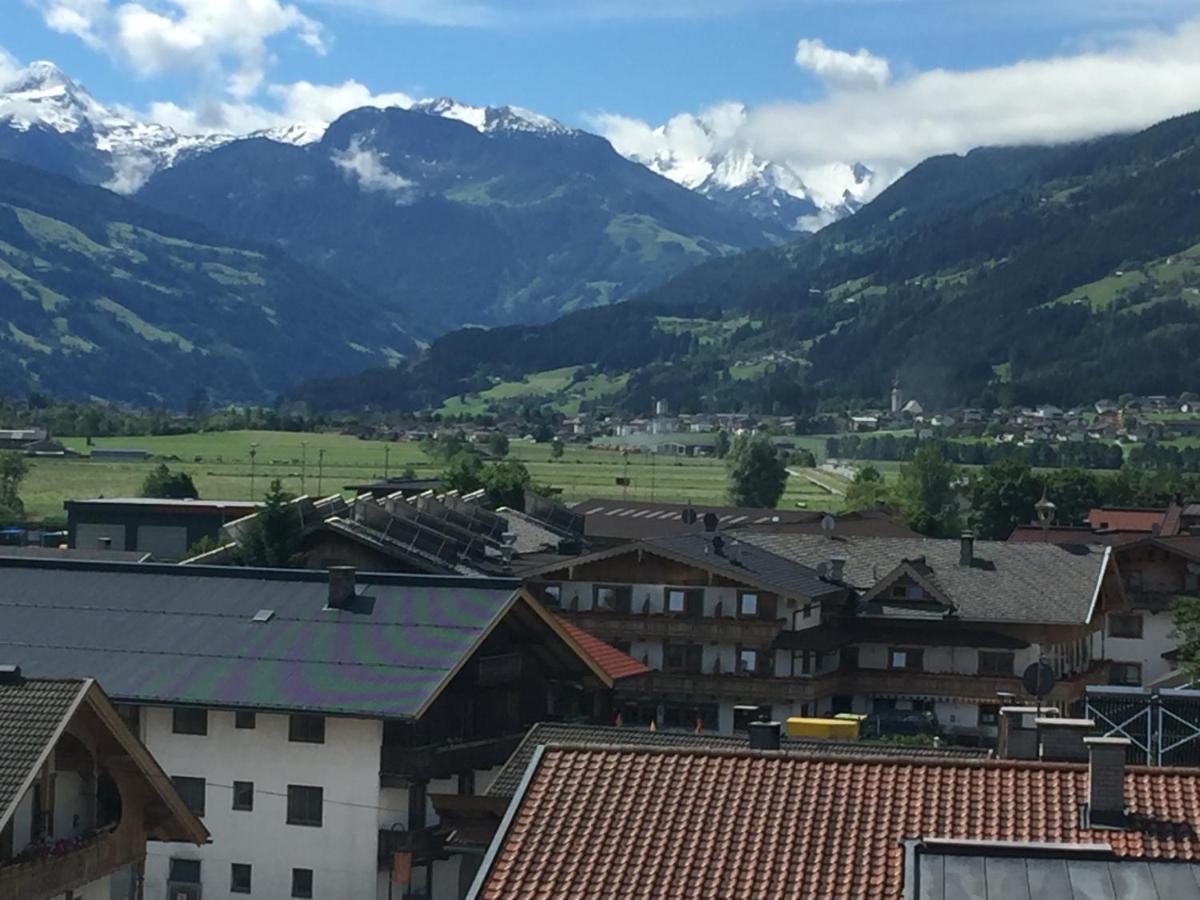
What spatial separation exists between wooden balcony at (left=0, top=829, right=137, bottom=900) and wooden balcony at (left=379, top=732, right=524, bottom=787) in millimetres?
12011

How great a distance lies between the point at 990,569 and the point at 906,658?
6.42 m

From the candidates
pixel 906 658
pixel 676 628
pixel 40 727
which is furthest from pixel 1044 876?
pixel 906 658

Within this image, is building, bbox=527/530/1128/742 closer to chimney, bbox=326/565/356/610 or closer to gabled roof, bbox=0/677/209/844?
chimney, bbox=326/565/356/610

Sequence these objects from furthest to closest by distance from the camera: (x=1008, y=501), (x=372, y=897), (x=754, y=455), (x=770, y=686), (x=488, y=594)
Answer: (x=754, y=455), (x=1008, y=501), (x=770, y=686), (x=488, y=594), (x=372, y=897)

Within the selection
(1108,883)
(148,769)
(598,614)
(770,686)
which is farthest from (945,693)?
(1108,883)

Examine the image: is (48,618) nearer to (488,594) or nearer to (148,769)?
(488,594)

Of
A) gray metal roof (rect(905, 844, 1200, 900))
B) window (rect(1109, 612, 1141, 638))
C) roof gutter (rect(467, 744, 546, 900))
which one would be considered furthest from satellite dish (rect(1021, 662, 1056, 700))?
window (rect(1109, 612, 1141, 638))

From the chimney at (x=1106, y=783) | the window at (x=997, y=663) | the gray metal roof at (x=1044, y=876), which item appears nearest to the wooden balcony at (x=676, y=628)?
the window at (x=997, y=663)

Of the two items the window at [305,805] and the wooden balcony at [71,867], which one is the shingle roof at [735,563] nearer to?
the window at [305,805]

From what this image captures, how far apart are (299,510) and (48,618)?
3595 cm

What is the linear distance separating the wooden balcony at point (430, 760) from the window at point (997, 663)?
102 feet

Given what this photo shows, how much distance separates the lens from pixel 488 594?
42.1 meters

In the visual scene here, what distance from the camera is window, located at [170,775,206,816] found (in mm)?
39406

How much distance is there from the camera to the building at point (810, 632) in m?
67.6
